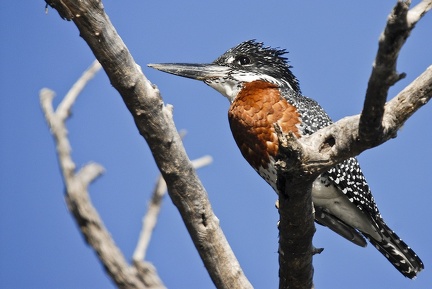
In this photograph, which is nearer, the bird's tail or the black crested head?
the bird's tail

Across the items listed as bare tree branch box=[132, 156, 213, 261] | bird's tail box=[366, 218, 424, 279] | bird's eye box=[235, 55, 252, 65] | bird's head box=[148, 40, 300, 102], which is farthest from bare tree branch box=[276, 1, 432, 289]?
bird's eye box=[235, 55, 252, 65]

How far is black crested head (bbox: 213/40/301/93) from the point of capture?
20.8 ft

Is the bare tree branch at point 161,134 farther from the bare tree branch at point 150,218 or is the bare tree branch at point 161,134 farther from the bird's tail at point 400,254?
the bird's tail at point 400,254

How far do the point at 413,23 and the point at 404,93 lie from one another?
26.9 inches

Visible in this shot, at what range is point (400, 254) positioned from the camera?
19.6 feet

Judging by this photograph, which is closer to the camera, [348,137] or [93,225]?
[93,225]

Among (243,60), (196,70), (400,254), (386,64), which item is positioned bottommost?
(386,64)

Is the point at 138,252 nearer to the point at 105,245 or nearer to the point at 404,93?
the point at 105,245

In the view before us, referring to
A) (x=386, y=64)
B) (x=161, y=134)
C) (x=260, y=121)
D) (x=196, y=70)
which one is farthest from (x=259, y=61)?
(x=386, y=64)

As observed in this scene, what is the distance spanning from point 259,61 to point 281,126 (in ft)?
3.09

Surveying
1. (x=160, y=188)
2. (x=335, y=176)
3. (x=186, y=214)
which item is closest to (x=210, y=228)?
(x=186, y=214)

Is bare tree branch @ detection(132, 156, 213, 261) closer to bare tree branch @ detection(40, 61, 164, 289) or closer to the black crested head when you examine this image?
bare tree branch @ detection(40, 61, 164, 289)

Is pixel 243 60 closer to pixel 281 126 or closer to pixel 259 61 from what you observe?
pixel 259 61

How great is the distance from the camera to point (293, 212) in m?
4.55
